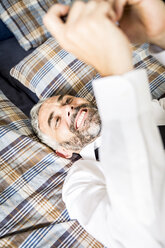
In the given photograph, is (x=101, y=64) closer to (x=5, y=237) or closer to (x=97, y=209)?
(x=97, y=209)

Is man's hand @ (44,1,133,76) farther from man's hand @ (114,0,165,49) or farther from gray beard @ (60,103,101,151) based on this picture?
gray beard @ (60,103,101,151)

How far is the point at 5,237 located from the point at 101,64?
2.87 feet

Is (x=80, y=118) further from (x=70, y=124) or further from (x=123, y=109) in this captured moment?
(x=123, y=109)

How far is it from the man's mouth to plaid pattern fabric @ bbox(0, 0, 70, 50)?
0.63 metres

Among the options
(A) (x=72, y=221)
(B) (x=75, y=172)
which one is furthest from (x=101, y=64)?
(A) (x=72, y=221)

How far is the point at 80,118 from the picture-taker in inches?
50.6

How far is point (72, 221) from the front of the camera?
1.11 meters

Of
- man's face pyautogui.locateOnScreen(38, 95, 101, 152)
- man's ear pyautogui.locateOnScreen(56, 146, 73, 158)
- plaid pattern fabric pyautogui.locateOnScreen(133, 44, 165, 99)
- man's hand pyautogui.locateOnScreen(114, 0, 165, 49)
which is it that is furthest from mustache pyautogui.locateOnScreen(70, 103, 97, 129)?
man's hand pyautogui.locateOnScreen(114, 0, 165, 49)

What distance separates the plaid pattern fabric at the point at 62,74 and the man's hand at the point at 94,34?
899 mm

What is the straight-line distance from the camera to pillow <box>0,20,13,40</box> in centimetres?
169

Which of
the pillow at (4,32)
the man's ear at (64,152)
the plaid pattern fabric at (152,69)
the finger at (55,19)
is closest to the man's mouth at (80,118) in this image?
the man's ear at (64,152)

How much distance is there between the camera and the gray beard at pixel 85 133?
4.11ft

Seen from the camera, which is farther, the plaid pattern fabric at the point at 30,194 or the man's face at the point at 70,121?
the man's face at the point at 70,121

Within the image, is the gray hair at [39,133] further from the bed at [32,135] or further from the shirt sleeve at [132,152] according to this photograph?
the shirt sleeve at [132,152]
